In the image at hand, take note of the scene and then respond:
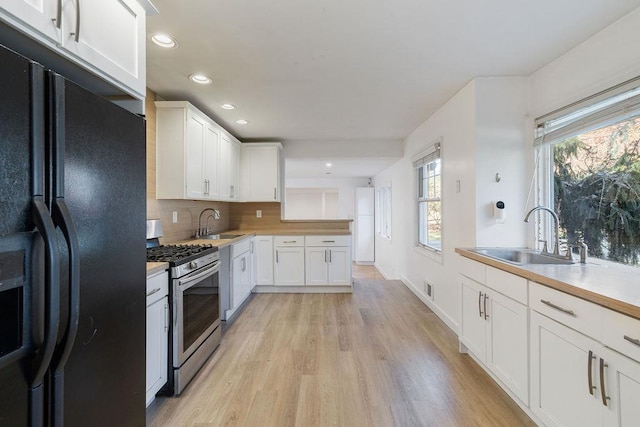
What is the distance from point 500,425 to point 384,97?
2673 mm

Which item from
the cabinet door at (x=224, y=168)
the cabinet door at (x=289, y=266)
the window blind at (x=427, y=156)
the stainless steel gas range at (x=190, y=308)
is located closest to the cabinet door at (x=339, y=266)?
the cabinet door at (x=289, y=266)

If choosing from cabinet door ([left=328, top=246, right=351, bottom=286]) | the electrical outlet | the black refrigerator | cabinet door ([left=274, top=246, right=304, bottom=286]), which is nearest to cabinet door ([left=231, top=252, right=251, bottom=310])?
cabinet door ([left=274, top=246, right=304, bottom=286])

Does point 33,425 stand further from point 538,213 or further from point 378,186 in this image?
point 378,186

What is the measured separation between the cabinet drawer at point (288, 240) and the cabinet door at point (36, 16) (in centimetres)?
341

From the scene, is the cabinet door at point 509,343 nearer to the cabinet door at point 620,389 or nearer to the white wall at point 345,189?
the cabinet door at point 620,389

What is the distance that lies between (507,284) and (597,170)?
1053 mm

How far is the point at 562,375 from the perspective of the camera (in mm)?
1357

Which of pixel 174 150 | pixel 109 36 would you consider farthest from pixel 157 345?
pixel 174 150

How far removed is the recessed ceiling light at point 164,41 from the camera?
1.85m

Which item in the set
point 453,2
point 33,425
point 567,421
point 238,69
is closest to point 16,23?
point 33,425

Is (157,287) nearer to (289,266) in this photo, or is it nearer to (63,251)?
(63,251)

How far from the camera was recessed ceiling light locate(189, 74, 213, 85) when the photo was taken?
240 cm

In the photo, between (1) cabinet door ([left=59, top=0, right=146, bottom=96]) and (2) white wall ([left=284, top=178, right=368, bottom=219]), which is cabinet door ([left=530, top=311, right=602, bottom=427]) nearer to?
(1) cabinet door ([left=59, top=0, right=146, bottom=96])

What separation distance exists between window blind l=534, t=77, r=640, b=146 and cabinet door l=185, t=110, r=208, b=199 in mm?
3041
